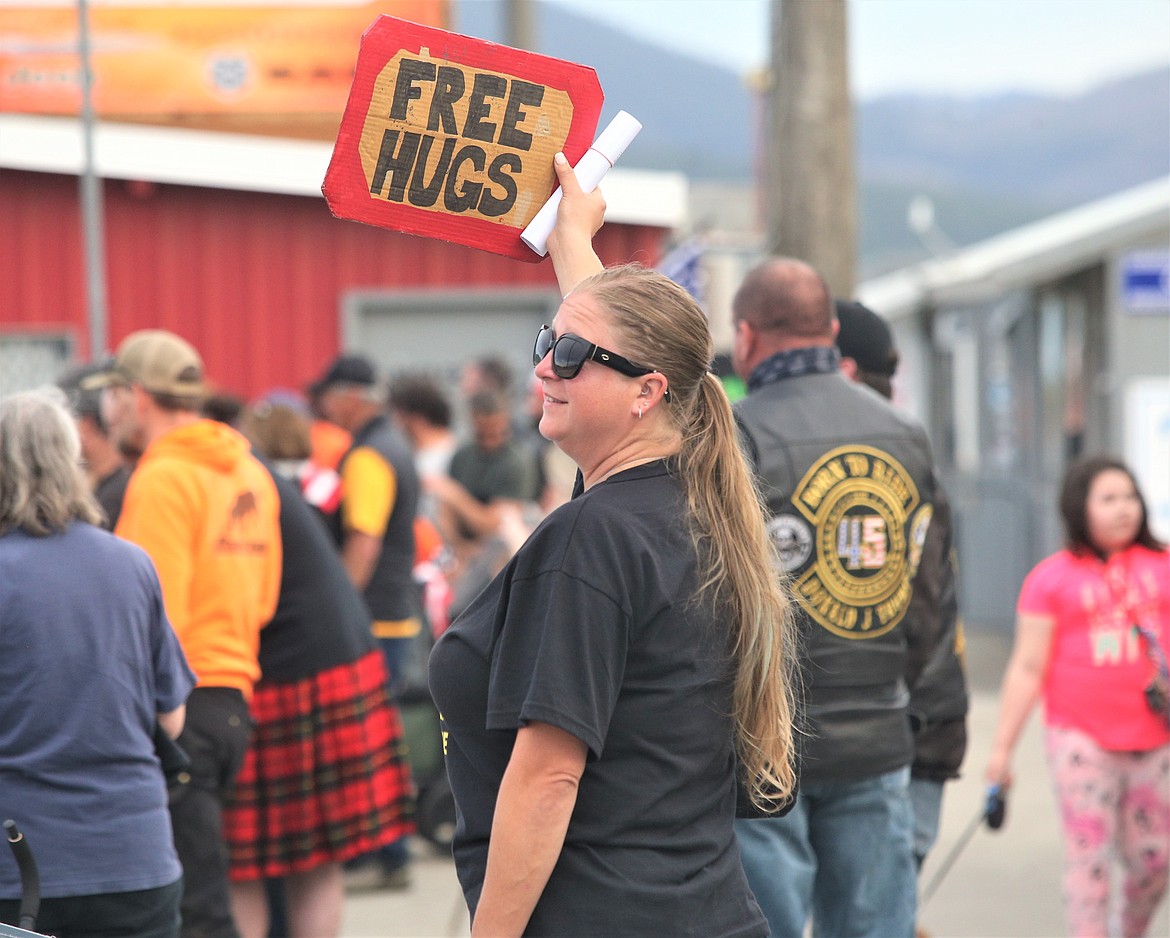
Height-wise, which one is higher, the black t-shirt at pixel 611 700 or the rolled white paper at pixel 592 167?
the rolled white paper at pixel 592 167

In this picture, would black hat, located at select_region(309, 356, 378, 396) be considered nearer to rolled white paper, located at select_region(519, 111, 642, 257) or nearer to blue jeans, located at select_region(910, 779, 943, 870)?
blue jeans, located at select_region(910, 779, 943, 870)

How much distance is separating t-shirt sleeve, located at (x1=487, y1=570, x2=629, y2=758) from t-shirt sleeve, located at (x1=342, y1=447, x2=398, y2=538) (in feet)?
14.3

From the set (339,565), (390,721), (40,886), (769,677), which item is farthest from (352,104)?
(390,721)

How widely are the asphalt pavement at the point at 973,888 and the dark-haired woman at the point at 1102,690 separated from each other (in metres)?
0.79

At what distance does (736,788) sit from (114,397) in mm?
2626

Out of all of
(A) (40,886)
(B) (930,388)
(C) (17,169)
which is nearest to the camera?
(A) (40,886)

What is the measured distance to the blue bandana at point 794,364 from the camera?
12.1ft

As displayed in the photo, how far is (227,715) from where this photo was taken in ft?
13.8

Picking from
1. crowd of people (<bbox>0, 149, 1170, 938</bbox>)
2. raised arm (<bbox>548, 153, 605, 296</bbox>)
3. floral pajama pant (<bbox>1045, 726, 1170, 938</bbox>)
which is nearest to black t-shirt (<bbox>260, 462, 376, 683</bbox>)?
crowd of people (<bbox>0, 149, 1170, 938</bbox>)

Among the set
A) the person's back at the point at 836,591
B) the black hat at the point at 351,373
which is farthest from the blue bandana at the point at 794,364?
the black hat at the point at 351,373

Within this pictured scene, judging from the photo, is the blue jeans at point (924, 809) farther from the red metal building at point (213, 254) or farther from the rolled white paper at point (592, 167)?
the red metal building at point (213, 254)

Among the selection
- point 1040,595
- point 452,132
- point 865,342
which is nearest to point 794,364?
point 865,342

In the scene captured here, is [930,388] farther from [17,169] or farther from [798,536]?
[798,536]

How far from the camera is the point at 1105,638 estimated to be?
4969 mm
